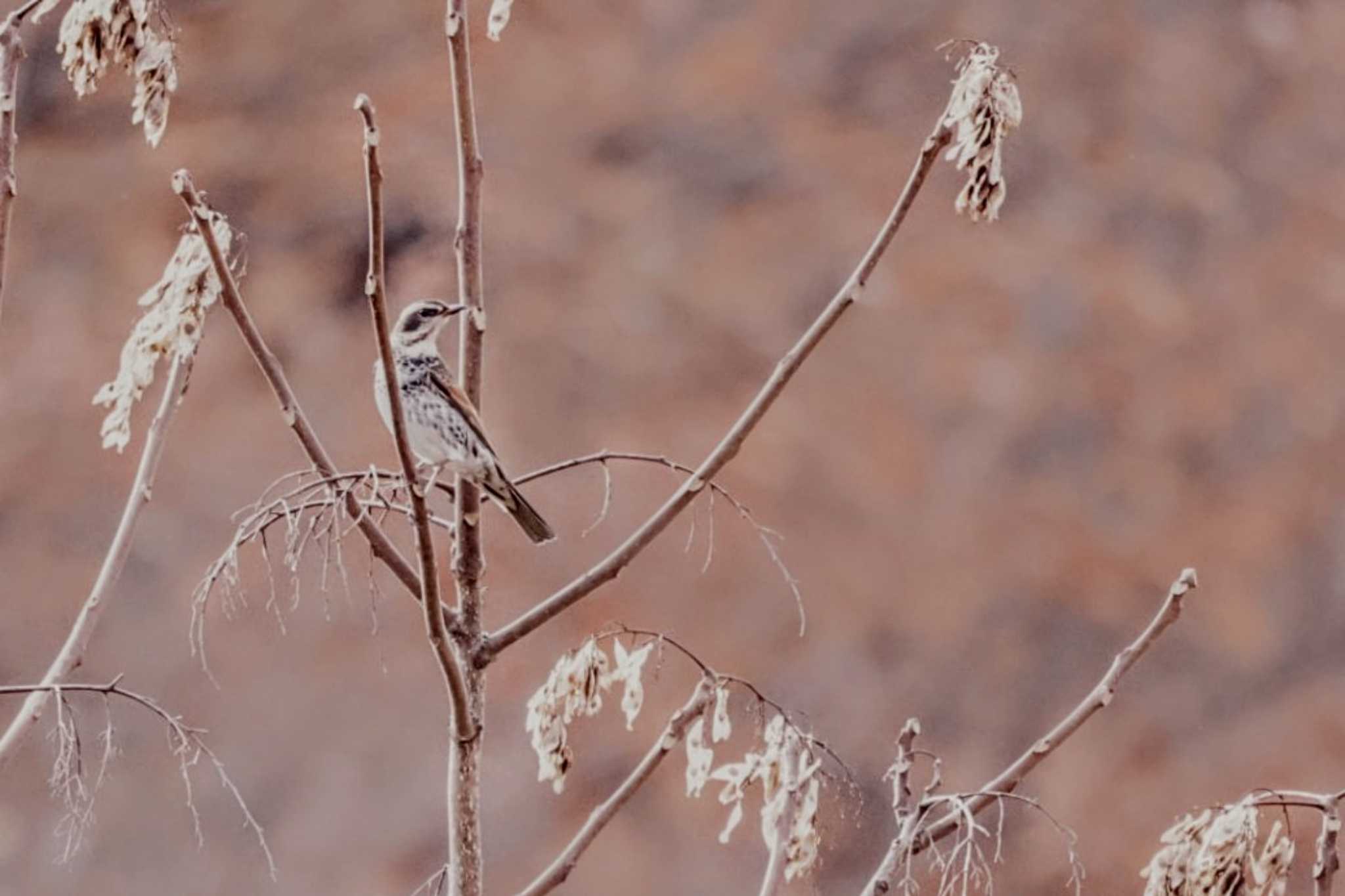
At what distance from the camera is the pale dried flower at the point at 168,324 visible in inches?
55.9

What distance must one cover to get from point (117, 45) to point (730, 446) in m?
0.60

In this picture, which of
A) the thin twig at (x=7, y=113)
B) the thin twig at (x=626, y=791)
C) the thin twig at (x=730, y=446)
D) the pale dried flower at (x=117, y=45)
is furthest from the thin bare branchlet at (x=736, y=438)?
the thin twig at (x=7, y=113)

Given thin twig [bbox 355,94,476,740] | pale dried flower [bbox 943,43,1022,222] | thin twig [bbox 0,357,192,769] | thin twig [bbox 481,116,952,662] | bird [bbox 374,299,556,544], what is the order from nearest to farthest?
thin twig [bbox 355,94,476,740] < pale dried flower [bbox 943,43,1022,222] < thin twig [bbox 481,116,952,662] < thin twig [bbox 0,357,192,769] < bird [bbox 374,299,556,544]

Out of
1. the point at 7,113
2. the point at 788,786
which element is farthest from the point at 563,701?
the point at 7,113

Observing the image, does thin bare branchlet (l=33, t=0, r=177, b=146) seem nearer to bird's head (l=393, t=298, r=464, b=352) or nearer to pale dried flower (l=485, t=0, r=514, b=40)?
pale dried flower (l=485, t=0, r=514, b=40)

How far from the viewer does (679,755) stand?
3.60 m

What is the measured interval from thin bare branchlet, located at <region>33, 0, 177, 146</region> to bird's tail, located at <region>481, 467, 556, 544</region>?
2.46ft

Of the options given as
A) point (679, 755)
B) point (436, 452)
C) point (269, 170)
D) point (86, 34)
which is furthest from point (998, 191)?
point (269, 170)

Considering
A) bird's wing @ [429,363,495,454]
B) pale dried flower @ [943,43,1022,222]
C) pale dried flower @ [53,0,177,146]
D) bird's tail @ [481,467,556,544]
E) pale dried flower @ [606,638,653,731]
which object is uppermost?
bird's wing @ [429,363,495,454]

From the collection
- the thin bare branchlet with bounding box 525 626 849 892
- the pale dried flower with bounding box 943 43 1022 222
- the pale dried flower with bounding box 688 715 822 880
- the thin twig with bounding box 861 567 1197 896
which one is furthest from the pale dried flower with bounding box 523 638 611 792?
the pale dried flower with bounding box 943 43 1022 222

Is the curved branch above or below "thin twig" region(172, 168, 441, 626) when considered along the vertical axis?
above

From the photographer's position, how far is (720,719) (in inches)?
61.1

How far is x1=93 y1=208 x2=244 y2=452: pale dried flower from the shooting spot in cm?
142

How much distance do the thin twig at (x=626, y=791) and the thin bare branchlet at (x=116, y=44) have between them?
635 mm
